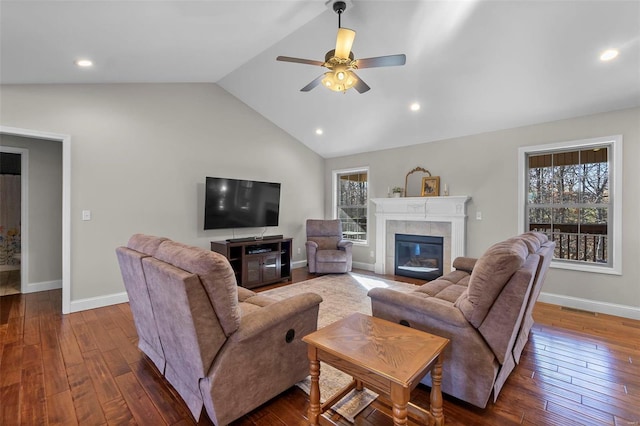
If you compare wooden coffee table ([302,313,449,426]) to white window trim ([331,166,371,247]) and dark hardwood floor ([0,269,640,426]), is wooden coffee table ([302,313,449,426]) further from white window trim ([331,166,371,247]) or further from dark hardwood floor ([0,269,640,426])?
white window trim ([331,166,371,247])

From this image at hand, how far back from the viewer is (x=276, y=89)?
464 centimetres

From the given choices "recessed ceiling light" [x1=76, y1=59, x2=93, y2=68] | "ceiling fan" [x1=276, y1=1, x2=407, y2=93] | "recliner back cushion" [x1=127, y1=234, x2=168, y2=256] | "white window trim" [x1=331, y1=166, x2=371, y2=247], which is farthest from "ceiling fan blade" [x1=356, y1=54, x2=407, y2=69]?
"white window trim" [x1=331, y1=166, x2=371, y2=247]

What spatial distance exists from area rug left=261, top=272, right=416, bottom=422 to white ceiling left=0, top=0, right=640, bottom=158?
2803mm

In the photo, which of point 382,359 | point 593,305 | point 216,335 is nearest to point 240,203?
point 216,335

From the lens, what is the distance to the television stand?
457 cm

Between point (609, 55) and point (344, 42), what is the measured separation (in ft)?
9.03

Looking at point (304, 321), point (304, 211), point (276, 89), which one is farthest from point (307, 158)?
point (304, 321)

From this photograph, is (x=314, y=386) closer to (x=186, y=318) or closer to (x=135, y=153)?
(x=186, y=318)

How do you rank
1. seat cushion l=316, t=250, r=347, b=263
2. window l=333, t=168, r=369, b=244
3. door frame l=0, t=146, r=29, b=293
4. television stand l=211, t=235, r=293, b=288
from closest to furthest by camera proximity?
door frame l=0, t=146, r=29, b=293
television stand l=211, t=235, r=293, b=288
seat cushion l=316, t=250, r=347, b=263
window l=333, t=168, r=369, b=244

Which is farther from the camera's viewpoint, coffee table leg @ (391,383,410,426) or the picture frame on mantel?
the picture frame on mantel

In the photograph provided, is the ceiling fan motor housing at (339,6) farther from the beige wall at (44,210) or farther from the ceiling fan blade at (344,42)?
the beige wall at (44,210)

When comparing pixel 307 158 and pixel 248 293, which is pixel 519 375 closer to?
pixel 248 293

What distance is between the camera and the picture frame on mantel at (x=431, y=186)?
16.5ft

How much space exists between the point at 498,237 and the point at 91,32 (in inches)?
211
